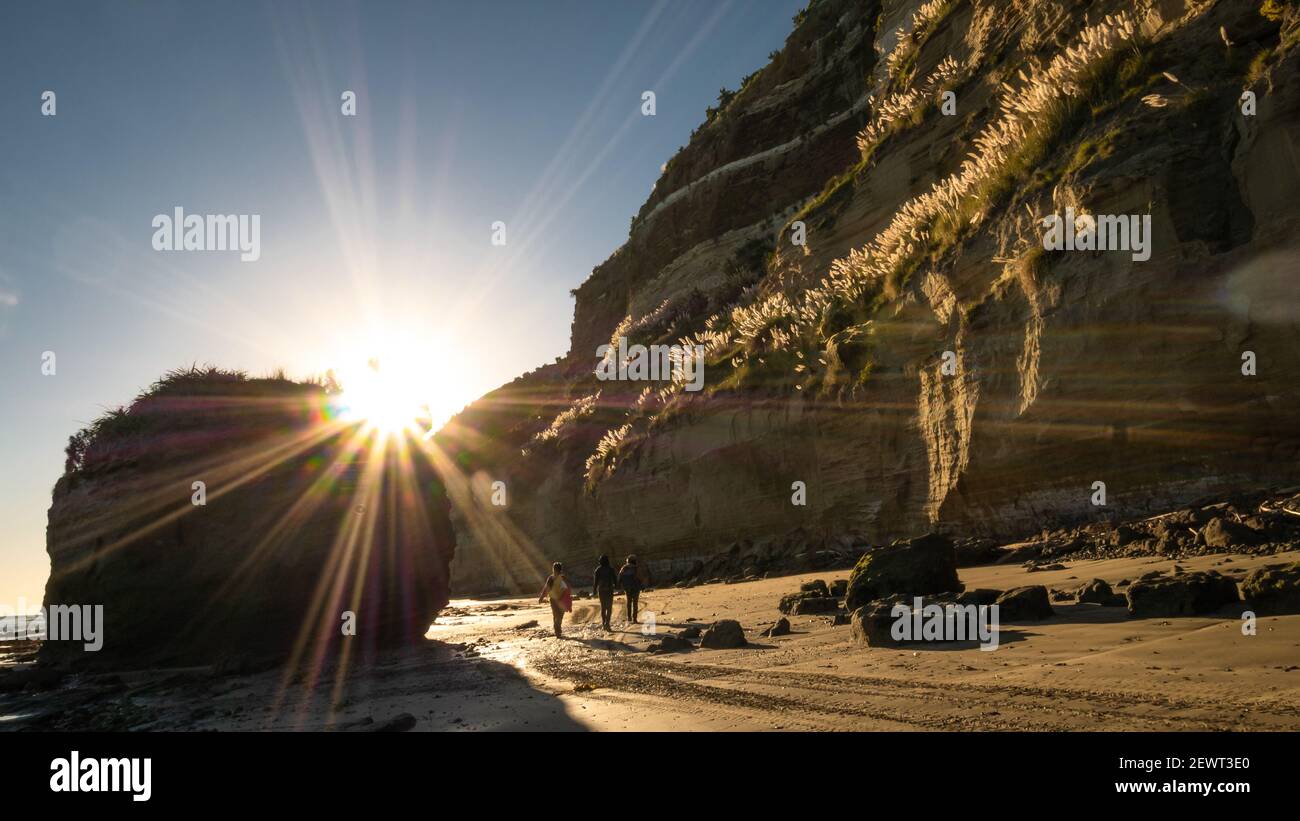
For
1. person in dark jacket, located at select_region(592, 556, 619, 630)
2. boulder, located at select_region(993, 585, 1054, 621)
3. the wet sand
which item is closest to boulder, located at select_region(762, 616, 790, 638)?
the wet sand

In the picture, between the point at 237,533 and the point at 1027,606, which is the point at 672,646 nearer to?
the point at 1027,606

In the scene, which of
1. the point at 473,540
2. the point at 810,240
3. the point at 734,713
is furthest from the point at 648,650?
the point at 473,540

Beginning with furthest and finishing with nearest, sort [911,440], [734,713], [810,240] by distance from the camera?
[810,240] < [911,440] < [734,713]

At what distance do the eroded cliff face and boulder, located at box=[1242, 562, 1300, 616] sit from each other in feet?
13.4

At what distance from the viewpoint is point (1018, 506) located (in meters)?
12.3

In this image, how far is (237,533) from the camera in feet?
41.9

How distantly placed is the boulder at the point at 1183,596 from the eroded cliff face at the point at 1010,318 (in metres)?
4.07

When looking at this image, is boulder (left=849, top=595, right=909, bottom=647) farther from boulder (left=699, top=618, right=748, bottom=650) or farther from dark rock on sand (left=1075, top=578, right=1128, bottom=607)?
dark rock on sand (left=1075, top=578, right=1128, bottom=607)

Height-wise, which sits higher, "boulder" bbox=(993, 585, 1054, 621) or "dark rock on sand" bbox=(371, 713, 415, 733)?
"boulder" bbox=(993, 585, 1054, 621)

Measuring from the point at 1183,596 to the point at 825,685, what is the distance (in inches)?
126

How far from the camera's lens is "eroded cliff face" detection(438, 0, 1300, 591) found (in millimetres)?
9734

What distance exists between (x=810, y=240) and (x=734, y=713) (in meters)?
21.2
